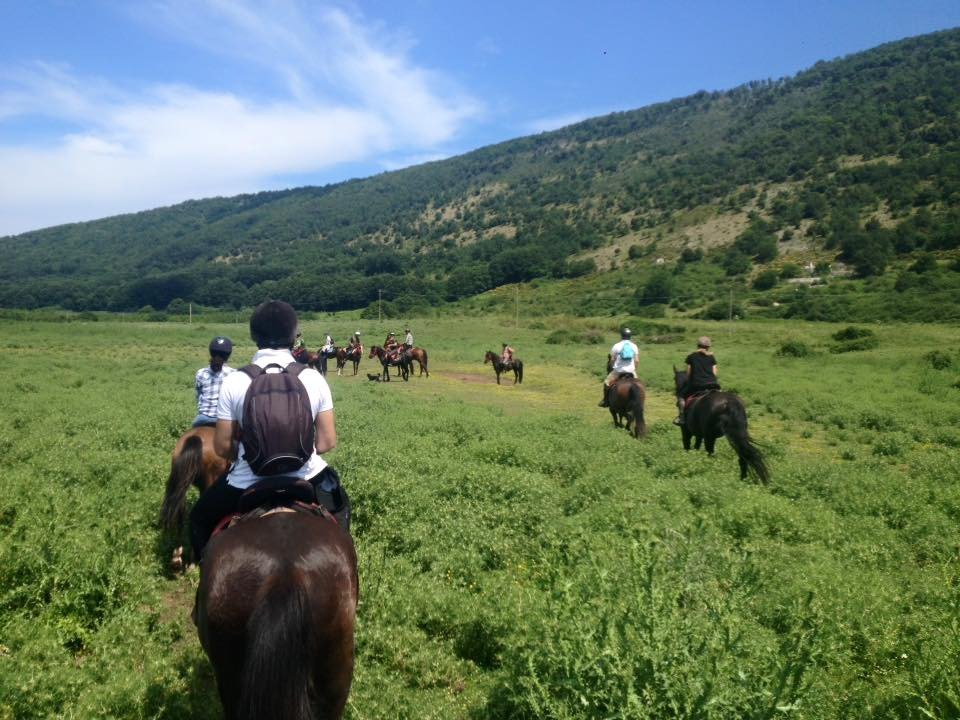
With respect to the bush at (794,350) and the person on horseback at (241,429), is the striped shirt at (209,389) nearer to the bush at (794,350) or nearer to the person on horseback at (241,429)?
the person on horseback at (241,429)

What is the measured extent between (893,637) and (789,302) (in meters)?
56.0

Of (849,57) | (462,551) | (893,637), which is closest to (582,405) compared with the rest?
(462,551)

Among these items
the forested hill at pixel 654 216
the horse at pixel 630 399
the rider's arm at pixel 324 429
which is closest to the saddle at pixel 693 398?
the horse at pixel 630 399

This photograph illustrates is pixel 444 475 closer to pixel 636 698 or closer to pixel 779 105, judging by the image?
pixel 636 698

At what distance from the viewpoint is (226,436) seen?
3781 mm

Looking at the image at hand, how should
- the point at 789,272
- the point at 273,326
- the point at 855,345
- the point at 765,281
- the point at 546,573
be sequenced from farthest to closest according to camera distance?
the point at 789,272
the point at 765,281
the point at 855,345
the point at 546,573
the point at 273,326

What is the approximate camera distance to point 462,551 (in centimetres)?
636

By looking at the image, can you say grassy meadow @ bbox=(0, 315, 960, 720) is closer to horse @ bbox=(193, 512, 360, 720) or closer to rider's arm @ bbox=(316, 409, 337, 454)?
horse @ bbox=(193, 512, 360, 720)

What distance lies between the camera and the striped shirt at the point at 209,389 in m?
7.02

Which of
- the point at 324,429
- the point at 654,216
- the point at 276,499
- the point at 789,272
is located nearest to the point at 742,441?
the point at 324,429

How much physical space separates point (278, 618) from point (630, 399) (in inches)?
467

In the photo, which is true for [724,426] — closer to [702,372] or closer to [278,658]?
[702,372]

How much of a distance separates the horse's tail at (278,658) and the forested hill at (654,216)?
6784 centimetres

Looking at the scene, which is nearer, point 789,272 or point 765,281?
point 765,281
